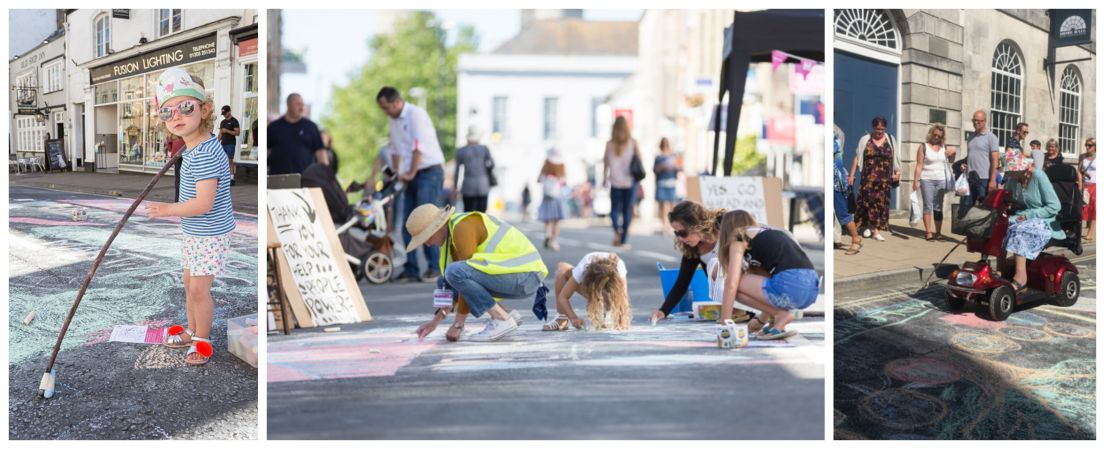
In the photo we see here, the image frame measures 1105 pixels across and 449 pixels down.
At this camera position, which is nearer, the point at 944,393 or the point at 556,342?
the point at 944,393

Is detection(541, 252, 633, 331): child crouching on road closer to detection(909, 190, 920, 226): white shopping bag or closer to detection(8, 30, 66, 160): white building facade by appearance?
detection(909, 190, 920, 226): white shopping bag

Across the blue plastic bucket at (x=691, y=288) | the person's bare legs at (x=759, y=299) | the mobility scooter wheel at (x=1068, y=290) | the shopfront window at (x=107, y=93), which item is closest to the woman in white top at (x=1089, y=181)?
the mobility scooter wheel at (x=1068, y=290)

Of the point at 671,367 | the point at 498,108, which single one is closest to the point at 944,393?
the point at 671,367

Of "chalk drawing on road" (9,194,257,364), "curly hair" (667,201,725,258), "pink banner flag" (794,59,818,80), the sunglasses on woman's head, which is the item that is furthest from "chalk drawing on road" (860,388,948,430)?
"pink banner flag" (794,59,818,80)

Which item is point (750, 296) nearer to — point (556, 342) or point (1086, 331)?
point (556, 342)

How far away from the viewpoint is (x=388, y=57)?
136ft

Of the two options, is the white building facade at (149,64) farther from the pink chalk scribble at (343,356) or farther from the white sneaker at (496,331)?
the white sneaker at (496,331)

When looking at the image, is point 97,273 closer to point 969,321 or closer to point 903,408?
point 903,408

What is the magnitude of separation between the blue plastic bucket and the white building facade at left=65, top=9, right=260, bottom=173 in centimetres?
251

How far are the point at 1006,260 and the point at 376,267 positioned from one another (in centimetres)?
413

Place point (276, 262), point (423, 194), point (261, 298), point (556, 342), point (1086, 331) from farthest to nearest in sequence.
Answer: point (423, 194), point (276, 262), point (556, 342), point (1086, 331), point (261, 298)

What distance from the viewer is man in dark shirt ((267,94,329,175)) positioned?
654 cm

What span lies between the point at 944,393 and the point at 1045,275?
707 mm

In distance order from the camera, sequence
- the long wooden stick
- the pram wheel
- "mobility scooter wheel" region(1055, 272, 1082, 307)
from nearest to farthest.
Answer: the long wooden stick → "mobility scooter wheel" region(1055, 272, 1082, 307) → the pram wheel
